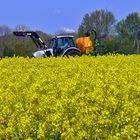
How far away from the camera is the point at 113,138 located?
15.4 feet

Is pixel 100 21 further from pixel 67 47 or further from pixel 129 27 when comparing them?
pixel 67 47

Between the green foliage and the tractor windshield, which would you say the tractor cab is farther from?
the green foliage

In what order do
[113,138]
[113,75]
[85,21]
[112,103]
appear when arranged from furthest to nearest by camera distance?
1. [85,21]
2. [113,75]
3. [112,103]
4. [113,138]

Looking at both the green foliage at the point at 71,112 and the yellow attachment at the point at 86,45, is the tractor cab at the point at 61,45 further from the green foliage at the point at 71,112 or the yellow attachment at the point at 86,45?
the green foliage at the point at 71,112

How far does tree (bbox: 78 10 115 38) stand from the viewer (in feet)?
213


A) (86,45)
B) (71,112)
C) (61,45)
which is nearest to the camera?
(71,112)

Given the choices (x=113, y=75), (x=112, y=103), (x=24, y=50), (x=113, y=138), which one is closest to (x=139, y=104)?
(x=112, y=103)

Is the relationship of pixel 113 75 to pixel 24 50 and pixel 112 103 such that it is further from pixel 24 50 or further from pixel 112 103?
pixel 24 50

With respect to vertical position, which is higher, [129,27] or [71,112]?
[129,27]

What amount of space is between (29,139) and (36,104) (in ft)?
4.02

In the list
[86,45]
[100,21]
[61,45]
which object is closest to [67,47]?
[61,45]

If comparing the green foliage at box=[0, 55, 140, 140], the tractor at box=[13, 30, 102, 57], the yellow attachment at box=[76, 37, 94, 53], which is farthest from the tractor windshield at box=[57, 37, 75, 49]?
the green foliage at box=[0, 55, 140, 140]

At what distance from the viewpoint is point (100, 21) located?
66312 mm

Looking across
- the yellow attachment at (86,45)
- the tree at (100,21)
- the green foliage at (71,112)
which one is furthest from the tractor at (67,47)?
the tree at (100,21)
